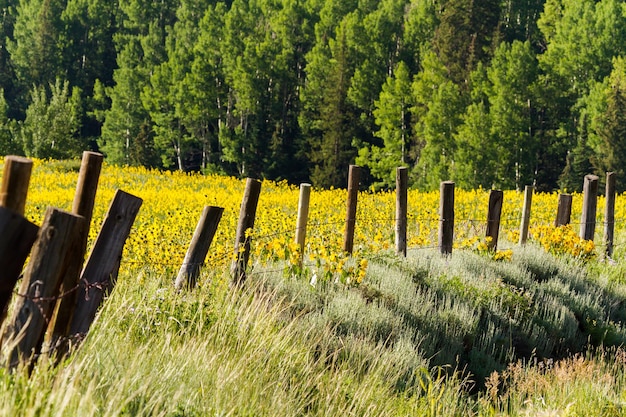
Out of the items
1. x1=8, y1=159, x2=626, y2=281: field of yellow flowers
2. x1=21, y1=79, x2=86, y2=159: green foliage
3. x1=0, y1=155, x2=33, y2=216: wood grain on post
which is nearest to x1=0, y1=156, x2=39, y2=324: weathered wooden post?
x1=0, y1=155, x2=33, y2=216: wood grain on post

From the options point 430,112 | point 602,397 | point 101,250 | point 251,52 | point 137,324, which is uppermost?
point 251,52

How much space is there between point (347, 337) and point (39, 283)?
3395 millimetres

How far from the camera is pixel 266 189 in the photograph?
1068 inches

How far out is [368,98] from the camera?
48.8m

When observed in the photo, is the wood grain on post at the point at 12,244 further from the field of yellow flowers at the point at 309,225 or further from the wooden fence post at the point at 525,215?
the wooden fence post at the point at 525,215

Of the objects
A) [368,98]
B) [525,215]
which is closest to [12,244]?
[525,215]

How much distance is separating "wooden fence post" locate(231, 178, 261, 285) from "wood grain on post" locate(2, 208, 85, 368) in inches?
138

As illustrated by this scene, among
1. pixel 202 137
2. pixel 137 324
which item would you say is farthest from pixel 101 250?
pixel 202 137

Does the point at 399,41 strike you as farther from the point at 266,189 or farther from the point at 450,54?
the point at 266,189

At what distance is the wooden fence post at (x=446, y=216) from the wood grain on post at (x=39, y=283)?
23.2 ft

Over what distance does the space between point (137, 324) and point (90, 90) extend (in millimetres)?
65497

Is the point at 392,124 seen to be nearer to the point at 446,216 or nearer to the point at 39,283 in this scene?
the point at 446,216

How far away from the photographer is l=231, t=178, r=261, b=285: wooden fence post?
6.81 meters

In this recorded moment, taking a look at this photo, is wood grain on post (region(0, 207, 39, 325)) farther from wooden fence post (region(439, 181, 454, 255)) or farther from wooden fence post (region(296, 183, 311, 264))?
wooden fence post (region(439, 181, 454, 255))
